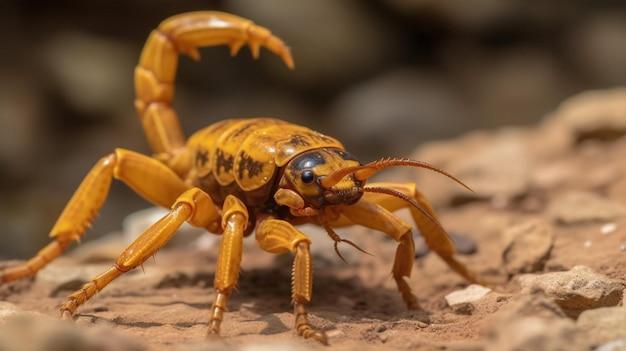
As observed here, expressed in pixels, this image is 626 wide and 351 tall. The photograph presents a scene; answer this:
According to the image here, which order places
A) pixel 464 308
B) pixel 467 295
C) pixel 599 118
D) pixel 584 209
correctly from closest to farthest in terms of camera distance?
pixel 464 308 → pixel 467 295 → pixel 584 209 → pixel 599 118

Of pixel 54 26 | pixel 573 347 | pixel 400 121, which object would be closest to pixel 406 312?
pixel 573 347

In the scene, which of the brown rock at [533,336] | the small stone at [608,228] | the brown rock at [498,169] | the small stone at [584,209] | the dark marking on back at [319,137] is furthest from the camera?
the brown rock at [498,169]

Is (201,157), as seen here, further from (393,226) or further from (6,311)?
(6,311)

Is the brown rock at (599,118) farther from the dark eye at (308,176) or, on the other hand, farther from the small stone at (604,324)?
the small stone at (604,324)

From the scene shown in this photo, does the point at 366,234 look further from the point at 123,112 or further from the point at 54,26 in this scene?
the point at 54,26

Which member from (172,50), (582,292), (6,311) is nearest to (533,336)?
(582,292)

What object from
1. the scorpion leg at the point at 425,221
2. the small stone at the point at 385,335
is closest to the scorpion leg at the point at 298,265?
the small stone at the point at 385,335
